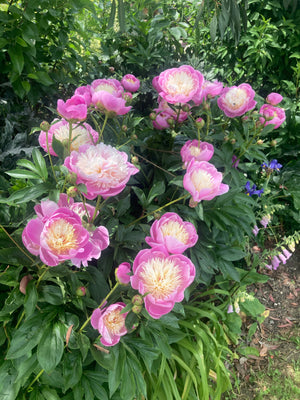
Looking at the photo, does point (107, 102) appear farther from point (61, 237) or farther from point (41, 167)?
point (61, 237)

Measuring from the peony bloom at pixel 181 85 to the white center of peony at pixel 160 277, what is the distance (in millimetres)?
517

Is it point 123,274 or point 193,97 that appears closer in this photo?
point 123,274

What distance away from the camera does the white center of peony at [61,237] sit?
2.13 ft

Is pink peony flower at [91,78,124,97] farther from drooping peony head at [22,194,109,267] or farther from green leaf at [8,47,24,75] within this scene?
green leaf at [8,47,24,75]

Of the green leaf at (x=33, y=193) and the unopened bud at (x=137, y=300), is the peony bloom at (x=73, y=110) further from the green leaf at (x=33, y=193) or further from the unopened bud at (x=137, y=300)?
the unopened bud at (x=137, y=300)

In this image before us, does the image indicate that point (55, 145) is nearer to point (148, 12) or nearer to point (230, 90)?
point (230, 90)

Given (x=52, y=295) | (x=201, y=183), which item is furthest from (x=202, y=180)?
(x=52, y=295)

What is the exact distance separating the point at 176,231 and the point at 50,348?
1.40 feet

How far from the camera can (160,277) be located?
2.37ft

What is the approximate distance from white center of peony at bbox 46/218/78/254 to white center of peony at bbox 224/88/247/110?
69 centimetres

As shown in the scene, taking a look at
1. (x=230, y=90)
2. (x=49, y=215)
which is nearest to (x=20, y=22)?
(x=230, y=90)

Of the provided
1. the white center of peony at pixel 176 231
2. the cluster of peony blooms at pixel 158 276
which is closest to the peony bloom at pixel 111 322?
the cluster of peony blooms at pixel 158 276

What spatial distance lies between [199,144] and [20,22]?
38.0 inches

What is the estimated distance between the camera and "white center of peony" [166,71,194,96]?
1.01m
